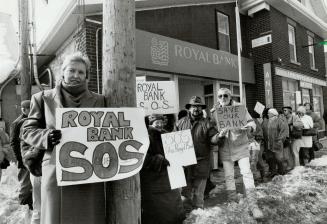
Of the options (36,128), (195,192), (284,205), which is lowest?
(284,205)

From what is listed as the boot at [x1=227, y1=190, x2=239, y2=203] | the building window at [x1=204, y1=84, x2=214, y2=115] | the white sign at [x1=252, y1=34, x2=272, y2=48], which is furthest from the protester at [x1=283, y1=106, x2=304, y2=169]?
the white sign at [x1=252, y1=34, x2=272, y2=48]

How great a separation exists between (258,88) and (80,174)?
1048cm

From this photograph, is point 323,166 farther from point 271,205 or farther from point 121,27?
point 121,27

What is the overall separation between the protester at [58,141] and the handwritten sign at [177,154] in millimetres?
1173

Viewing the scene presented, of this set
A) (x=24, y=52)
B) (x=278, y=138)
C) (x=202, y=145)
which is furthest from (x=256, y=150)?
(x=24, y=52)

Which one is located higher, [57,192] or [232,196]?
[57,192]

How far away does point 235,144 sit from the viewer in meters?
4.57

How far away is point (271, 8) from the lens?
11336 millimetres

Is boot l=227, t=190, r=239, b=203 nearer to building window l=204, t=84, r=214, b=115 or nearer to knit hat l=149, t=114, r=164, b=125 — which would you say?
knit hat l=149, t=114, r=164, b=125

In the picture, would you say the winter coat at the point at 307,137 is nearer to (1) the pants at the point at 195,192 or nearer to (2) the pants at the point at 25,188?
(1) the pants at the point at 195,192

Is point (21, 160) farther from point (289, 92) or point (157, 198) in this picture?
point (289, 92)

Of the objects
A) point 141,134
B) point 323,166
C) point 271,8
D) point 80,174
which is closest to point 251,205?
point 141,134

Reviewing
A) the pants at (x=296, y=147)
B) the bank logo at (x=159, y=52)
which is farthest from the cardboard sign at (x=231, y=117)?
the pants at (x=296, y=147)

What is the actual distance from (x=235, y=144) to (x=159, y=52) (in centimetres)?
396
